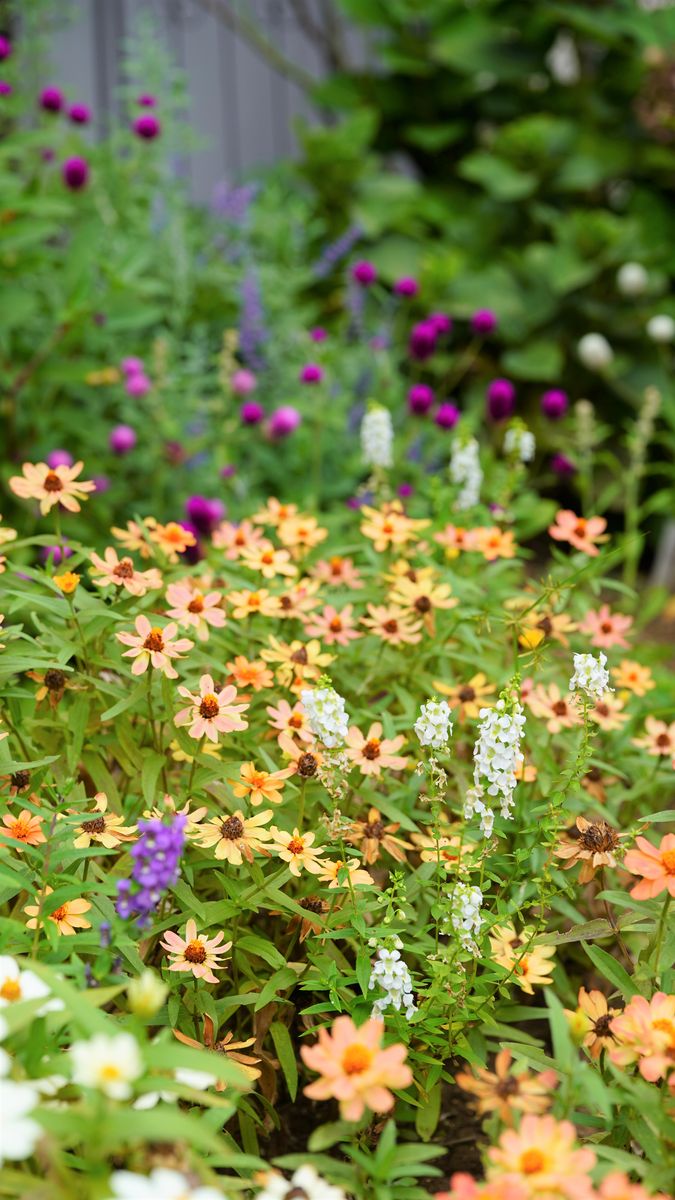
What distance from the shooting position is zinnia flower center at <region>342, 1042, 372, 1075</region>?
86 cm

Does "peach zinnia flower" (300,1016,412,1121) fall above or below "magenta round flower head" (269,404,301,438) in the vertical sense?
above

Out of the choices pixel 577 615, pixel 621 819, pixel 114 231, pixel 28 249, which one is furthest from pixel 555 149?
pixel 621 819

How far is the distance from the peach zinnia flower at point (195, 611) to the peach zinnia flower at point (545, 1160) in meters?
0.64

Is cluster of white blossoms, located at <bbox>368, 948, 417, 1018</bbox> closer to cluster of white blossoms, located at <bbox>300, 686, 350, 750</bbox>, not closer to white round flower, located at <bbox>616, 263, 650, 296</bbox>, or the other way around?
cluster of white blossoms, located at <bbox>300, 686, 350, 750</bbox>

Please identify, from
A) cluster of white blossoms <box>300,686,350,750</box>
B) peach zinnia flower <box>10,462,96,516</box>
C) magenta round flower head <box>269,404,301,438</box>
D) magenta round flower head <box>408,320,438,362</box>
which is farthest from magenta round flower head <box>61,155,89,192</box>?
cluster of white blossoms <box>300,686,350,750</box>

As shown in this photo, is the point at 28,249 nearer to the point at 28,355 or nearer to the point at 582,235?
the point at 28,355

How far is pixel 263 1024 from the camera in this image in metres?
1.24

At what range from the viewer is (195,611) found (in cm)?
134

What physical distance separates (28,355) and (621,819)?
1.92 m

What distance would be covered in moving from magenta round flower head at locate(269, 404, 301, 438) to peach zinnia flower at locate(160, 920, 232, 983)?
1.85 meters

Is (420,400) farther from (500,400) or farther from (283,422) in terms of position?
(283,422)

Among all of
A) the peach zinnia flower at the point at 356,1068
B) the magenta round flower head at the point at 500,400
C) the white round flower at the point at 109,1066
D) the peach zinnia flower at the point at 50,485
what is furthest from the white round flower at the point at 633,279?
the white round flower at the point at 109,1066

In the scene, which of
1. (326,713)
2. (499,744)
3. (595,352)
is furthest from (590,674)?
(595,352)

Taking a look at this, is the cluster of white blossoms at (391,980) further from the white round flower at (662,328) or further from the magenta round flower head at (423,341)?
the white round flower at (662,328)
